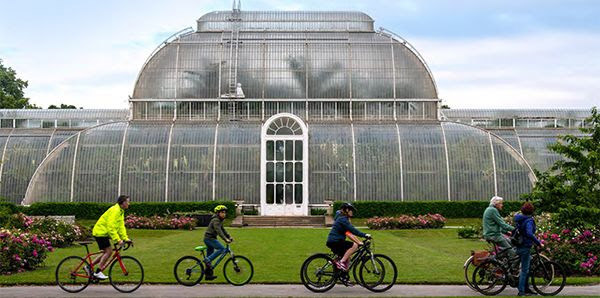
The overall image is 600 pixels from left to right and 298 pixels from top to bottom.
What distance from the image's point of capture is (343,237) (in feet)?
56.4

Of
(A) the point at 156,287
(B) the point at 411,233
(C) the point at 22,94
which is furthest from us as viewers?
(C) the point at 22,94

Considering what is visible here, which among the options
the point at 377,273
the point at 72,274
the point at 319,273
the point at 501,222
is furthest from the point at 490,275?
the point at 72,274

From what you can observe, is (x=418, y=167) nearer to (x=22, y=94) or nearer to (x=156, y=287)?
(x=156, y=287)

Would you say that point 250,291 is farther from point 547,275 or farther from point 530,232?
point 547,275

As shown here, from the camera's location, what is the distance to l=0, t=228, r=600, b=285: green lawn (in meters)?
19.0

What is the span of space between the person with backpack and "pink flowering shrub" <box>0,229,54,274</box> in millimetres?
12828

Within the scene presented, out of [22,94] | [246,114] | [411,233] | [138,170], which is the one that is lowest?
[411,233]

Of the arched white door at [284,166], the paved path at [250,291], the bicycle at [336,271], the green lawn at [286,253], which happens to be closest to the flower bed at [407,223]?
the green lawn at [286,253]

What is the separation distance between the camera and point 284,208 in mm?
48250

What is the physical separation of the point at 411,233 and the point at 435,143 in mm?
12964

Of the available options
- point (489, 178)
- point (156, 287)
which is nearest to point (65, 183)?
point (489, 178)

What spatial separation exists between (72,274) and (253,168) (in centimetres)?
3206

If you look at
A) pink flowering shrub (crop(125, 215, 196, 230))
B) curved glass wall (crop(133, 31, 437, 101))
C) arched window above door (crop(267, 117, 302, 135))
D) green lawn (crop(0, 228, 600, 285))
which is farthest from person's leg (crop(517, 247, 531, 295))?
curved glass wall (crop(133, 31, 437, 101))

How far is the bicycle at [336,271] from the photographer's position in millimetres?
16844
